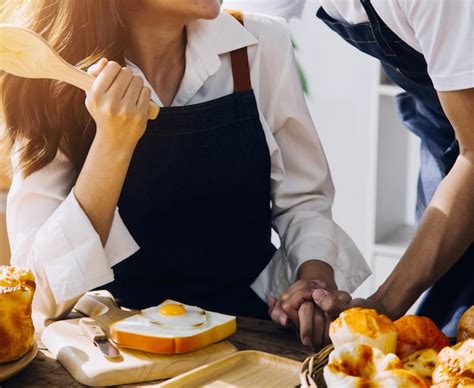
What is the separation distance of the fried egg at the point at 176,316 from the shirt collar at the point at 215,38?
0.49 meters

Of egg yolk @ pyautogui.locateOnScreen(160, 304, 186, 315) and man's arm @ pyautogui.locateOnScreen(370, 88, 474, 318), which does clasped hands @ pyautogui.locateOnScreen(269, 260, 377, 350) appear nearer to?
man's arm @ pyautogui.locateOnScreen(370, 88, 474, 318)

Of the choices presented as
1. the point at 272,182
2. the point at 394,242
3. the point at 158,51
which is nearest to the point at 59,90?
the point at 158,51

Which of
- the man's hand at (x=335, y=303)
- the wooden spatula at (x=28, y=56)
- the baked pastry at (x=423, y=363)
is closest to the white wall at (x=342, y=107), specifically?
the man's hand at (x=335, y=303)

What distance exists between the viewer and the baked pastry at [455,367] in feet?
2.98

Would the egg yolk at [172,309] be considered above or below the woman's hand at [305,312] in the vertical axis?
above

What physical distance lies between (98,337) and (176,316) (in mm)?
118

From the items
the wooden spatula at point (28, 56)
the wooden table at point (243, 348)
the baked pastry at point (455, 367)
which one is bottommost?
the wooden table at point (243, 348)

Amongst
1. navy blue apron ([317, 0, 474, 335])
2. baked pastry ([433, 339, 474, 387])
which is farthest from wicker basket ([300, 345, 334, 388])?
navy blue apron ([317, 0, 474, 335])

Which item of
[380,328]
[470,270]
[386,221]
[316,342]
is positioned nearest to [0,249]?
[386,221]

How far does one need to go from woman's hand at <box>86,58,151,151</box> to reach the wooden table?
1.12 feet

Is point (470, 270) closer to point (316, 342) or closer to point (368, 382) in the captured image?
point (316, 342)

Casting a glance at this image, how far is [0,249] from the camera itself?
2996mm

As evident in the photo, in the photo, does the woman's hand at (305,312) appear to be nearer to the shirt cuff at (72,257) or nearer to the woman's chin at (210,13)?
the shirt cuff at (72,257)

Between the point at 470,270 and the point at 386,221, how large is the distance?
1.50m
